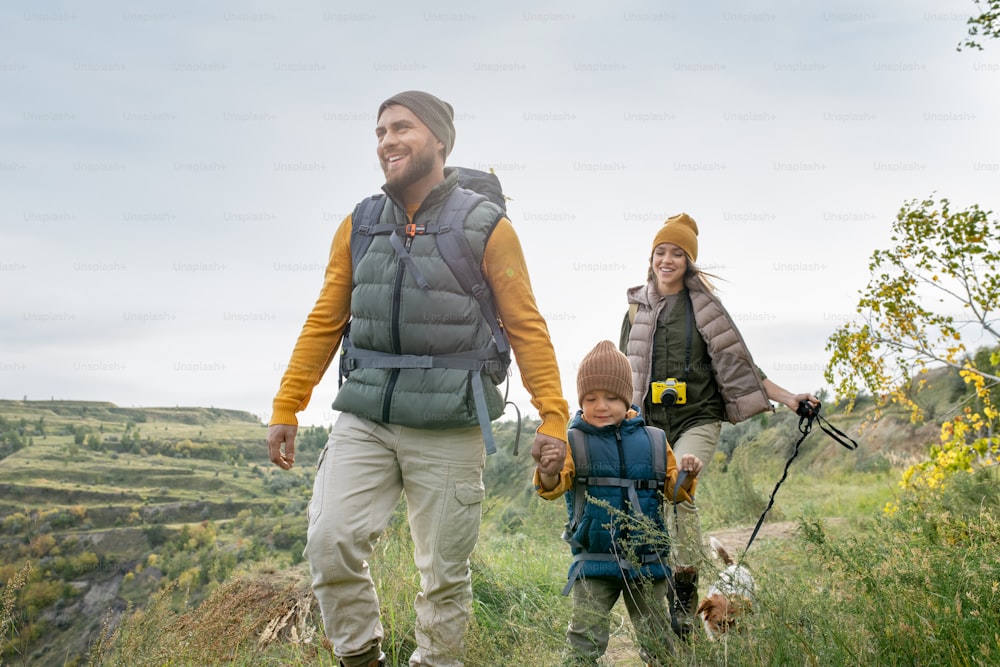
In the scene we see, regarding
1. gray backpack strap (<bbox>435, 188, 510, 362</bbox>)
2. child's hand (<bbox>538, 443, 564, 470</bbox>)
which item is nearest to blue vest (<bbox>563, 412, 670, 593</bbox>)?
child's hand (<bbox>538, 443, 564, 470</bbox>)

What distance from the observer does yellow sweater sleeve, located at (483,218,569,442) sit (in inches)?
129

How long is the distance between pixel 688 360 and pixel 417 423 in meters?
1.90

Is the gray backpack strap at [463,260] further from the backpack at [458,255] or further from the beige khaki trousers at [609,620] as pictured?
the beige khaki trousers at [609,620]

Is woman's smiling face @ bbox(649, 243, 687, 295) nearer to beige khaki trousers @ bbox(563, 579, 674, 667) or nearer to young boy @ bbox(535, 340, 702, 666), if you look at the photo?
young boy @ bbox(535, 340, 702, 666)

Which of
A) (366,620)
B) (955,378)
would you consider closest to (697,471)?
(366,620)

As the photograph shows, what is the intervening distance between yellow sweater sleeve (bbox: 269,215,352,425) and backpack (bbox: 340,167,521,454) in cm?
8

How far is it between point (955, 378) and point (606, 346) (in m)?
16.5

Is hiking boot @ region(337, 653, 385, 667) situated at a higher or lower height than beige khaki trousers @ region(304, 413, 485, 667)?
lower

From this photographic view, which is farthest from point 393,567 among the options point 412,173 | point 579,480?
point 412,173

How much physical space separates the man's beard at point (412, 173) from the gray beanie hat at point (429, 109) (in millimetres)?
154

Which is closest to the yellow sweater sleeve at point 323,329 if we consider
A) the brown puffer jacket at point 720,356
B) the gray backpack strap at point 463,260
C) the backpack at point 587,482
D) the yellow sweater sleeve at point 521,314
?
the gray backpack strap at point 463,260

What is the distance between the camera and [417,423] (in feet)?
10.1

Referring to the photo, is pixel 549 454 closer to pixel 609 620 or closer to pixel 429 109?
pixel 609 620

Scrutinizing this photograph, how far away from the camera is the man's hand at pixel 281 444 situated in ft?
10.7
